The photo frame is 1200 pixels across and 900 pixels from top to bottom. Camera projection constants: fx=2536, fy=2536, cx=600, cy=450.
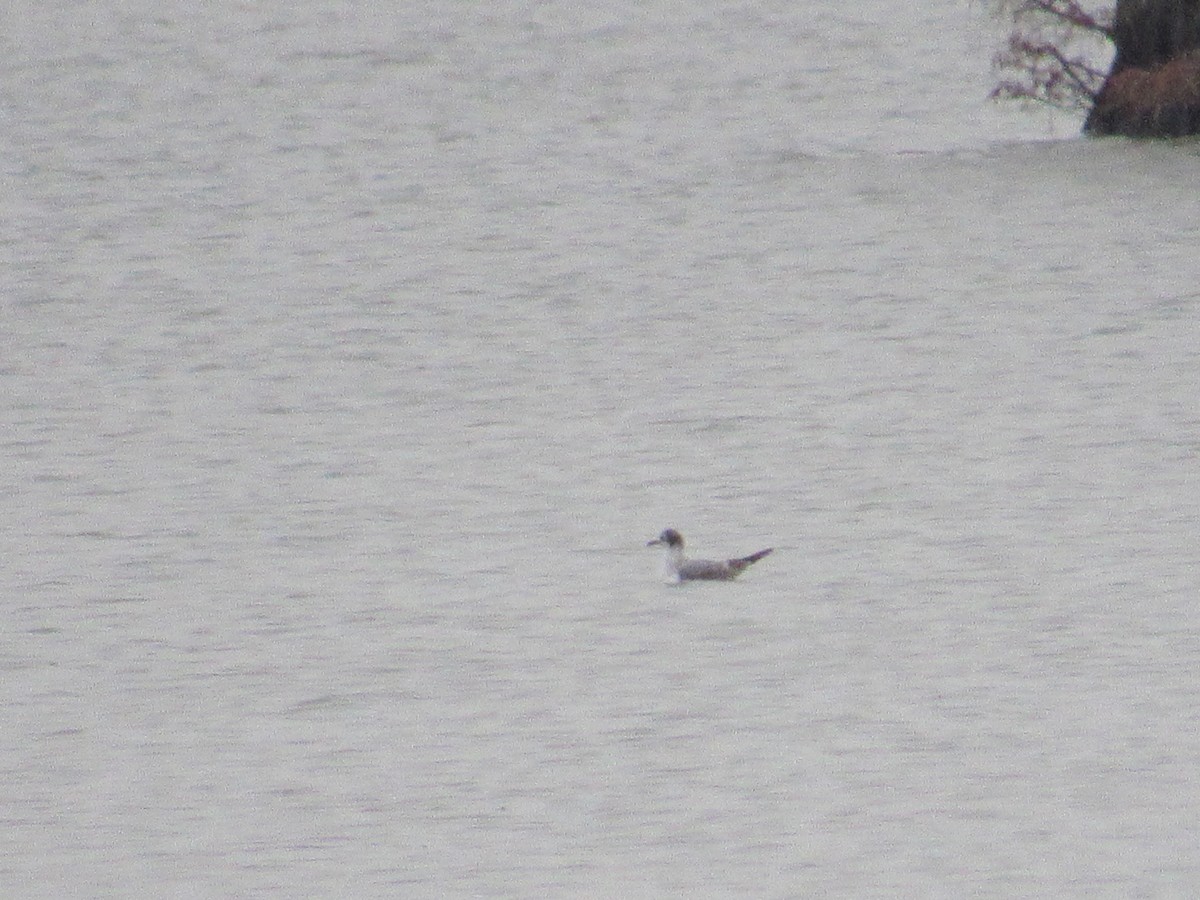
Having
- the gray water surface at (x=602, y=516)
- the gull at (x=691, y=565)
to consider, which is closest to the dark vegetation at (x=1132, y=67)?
the gray water surface at (x=602, y=516)

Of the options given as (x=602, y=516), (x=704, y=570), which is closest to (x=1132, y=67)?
(x=602, y=516)

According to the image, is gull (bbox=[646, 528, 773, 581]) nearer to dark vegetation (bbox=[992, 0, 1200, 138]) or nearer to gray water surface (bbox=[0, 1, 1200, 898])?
gray water surface (bbox=[0, 1, 1200, 898])

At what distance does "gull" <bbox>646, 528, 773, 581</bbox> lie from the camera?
11.7 meters

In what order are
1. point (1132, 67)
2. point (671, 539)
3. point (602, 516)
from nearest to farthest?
point (671, 539) < point (602, 516) < point (1132, 67)

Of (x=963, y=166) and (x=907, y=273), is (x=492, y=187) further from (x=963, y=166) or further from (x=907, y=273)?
(x=907, y=273)

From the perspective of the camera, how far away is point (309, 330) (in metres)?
18.8

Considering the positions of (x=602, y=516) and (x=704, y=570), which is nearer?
(x=704, y=570)

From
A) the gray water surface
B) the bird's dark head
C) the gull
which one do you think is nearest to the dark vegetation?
the gray water surface

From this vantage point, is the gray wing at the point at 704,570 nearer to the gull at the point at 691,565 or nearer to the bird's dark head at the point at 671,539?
the gull at the point at 691,565

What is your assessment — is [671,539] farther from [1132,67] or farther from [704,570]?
[1132,67]

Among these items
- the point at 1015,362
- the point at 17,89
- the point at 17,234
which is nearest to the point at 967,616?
the point at 1015,362

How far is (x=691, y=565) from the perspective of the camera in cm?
1173

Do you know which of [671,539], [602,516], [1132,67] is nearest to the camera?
[671,539]

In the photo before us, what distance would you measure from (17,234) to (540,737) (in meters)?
14.5
